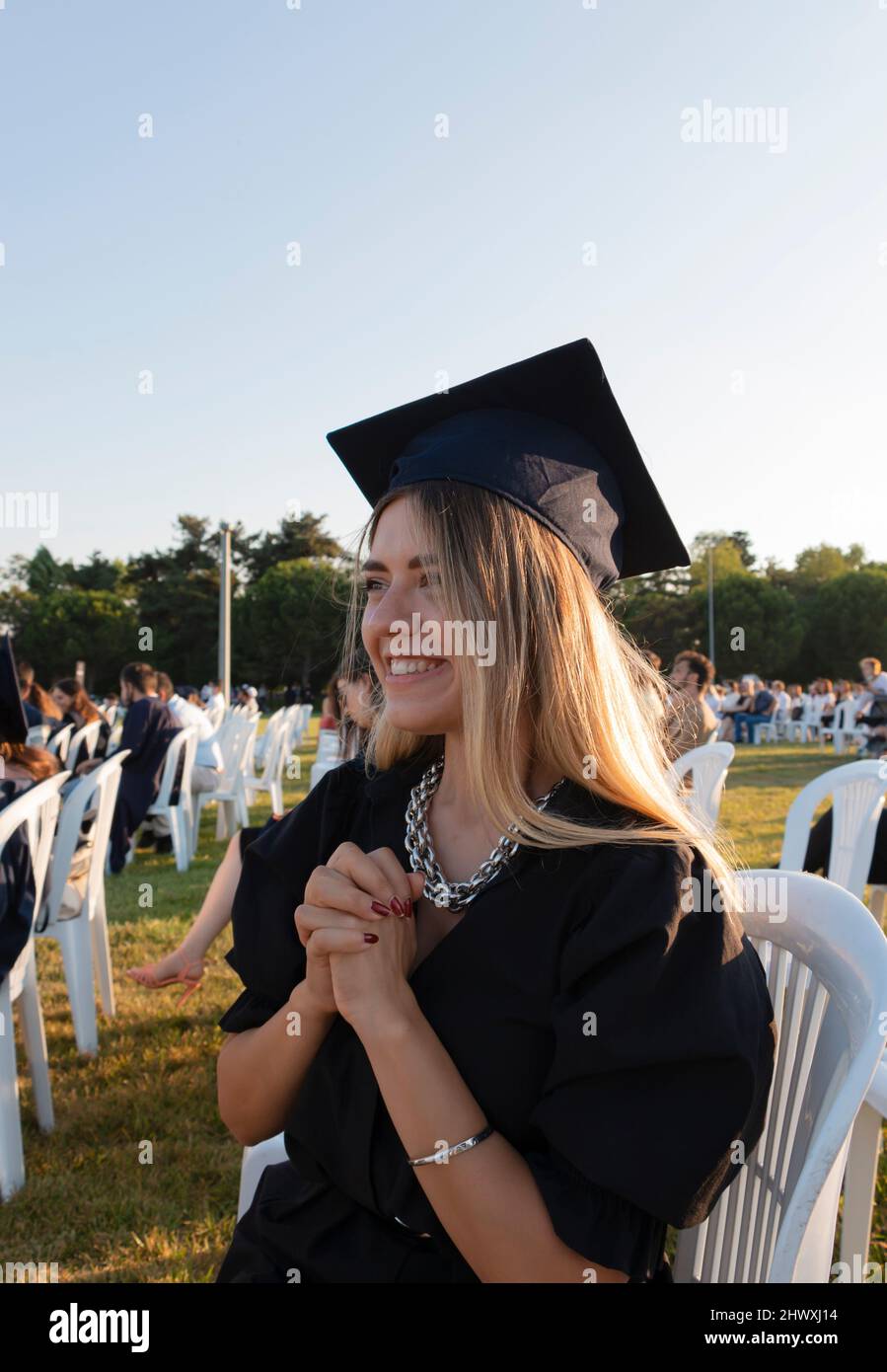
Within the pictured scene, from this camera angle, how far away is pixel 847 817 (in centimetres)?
448

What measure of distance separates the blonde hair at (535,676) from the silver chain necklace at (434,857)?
0.04 metres

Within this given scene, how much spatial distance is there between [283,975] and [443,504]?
78 cm

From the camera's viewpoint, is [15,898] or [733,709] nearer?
[15,898]

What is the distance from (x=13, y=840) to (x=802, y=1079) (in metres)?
2.86

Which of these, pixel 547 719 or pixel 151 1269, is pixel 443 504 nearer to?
pixel 547 719

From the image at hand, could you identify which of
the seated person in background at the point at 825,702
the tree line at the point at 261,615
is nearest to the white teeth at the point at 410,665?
the seated person in background at the point at 825,702

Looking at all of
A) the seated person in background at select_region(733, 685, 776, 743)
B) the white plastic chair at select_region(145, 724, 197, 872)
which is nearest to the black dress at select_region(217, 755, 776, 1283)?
the white plastic chair at select_region(145, 724, 197, 872)

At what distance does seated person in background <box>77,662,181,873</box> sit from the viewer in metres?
8.86

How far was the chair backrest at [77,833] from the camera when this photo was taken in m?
4.27

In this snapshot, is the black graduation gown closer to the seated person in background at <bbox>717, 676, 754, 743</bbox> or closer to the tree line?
the seated person in background at <bbox>717, 676, 754, 743</bbox>

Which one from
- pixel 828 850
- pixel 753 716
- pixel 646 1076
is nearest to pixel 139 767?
pixel 828 850

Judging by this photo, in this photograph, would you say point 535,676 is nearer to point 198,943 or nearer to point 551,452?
point 551,452

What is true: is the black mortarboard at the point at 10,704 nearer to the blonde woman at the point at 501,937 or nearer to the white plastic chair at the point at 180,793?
the blonde woman at the point at 501,937
